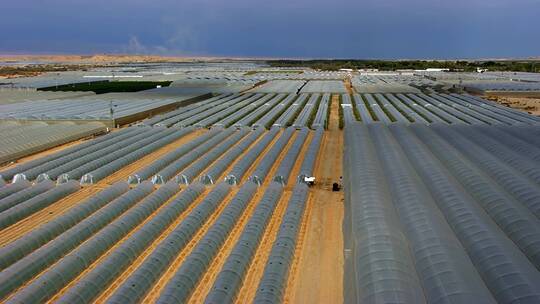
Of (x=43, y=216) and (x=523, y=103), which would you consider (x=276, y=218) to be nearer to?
(x=43, y=216)

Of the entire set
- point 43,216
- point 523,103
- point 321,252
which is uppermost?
point 523,103

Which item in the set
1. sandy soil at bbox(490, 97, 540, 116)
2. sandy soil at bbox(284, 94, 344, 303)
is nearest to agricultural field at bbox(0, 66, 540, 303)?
sandy soil at bbox(284, 94, 344, 303)

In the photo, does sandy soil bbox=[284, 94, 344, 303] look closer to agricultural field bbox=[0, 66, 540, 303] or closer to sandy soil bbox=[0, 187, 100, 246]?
agricultural field bbox=[0, 66, 540, 303]

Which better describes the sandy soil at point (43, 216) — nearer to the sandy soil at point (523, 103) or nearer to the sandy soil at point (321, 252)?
the sandy soil at point (321, 252)

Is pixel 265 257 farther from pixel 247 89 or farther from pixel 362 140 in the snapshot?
pixel 247 89

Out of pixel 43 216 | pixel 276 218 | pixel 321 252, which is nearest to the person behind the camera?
pixel 321 252

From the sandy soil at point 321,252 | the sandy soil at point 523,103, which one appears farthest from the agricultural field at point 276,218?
the sandy soil at point 523,103

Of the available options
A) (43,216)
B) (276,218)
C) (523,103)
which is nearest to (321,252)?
(276,218)

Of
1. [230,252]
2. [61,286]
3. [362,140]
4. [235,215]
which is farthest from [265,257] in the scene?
[362,140]
